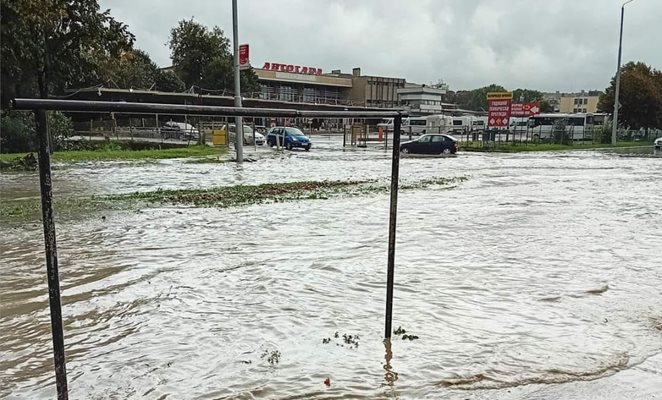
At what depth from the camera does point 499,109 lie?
4078 centimetres

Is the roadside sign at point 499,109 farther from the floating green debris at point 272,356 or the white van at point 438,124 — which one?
the floating green debris at point 272,356

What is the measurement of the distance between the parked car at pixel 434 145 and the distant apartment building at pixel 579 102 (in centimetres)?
10731

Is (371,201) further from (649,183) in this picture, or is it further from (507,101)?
(507,101)

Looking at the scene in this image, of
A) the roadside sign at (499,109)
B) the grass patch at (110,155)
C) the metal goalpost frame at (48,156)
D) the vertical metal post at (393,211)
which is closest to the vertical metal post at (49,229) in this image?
the metal goalpost frame at (48,156)

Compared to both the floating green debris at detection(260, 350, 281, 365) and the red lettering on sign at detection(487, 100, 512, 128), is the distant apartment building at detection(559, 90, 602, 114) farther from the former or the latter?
the floating green debris at detection(260, 350, 281, 365)

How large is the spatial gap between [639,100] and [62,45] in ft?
175

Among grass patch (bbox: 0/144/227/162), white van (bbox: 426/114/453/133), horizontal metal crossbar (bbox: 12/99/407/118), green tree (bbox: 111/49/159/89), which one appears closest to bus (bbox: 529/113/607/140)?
white van (bbox: 426/114/453/133)

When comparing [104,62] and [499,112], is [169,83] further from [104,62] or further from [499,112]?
[499,112]

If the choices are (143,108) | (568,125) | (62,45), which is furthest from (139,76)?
(143,108)

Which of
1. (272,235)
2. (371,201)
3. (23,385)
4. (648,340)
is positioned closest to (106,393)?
(23,385)

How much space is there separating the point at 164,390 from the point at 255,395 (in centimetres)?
61

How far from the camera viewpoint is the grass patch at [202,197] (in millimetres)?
11258

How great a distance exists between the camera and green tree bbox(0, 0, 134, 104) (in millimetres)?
22828

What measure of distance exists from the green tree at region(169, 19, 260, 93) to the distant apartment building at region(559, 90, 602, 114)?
90.0m
